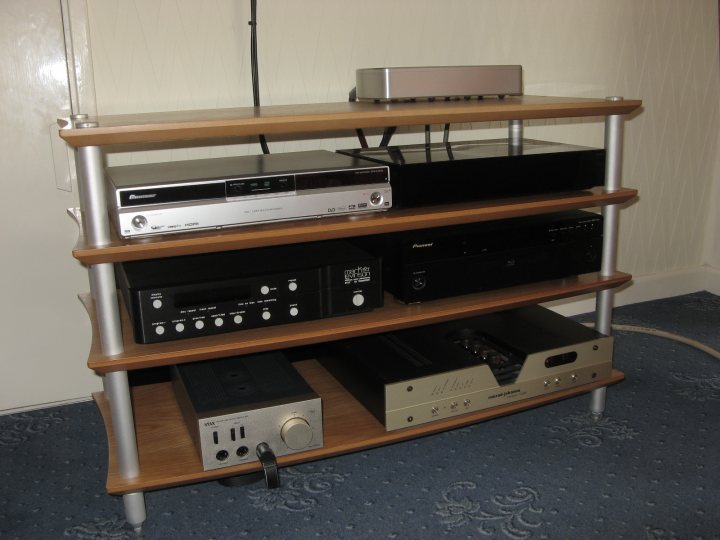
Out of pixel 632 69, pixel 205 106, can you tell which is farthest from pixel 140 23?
pixel 632 69

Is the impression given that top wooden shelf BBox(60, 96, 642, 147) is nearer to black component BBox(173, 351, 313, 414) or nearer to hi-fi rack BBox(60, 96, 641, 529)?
hi-fi rack BBox(60, 96, 641, 529)


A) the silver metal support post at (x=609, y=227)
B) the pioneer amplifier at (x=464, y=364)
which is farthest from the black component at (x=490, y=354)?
the silver metal support post at (x=609, y=227)

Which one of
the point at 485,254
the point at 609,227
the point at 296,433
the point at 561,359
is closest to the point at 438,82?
the point at 485,254

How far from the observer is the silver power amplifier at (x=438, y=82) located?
130 cm

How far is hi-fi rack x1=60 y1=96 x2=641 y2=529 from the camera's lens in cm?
102

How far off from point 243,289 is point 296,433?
0.24 metres

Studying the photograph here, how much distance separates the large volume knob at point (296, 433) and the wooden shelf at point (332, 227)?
0.94 ft

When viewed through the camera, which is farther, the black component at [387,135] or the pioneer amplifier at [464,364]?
the black component at [387,135]

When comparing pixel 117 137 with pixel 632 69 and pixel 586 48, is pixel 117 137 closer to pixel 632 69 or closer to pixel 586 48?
pixel 586 48

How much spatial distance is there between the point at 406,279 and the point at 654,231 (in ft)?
3.86

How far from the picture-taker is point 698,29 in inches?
78.3

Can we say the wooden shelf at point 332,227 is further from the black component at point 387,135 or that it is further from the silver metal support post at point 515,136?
the black component at point 387,135

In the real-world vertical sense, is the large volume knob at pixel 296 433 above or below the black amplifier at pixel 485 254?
below

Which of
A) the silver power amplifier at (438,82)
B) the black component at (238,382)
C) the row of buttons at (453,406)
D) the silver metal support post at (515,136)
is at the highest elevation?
the silver power amplifier at (438,82)
